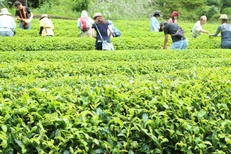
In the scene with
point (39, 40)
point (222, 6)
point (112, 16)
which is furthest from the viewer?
point (222, 6)

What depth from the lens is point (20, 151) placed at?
8.84ft

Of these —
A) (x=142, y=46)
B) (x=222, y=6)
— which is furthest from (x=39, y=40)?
(x=222, y=6)

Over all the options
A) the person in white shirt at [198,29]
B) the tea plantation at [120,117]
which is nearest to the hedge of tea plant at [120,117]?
the tea plantation at [120,117]

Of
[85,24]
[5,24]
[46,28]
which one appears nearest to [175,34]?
[85,24]

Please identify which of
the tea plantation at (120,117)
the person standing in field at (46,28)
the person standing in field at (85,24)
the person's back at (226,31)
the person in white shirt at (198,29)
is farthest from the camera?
the person in white shirt at (198,29)

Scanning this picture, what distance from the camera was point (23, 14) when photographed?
13.1m

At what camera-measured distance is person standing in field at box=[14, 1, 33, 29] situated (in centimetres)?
1285

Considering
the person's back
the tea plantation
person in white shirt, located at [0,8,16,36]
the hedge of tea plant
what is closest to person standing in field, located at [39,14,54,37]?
person in white shirt, located at [0,8,16,36]

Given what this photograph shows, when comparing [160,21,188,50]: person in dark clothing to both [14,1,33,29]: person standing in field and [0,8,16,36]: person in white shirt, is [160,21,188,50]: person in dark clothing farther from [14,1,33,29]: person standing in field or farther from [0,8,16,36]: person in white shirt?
[14,1,33,29]: person standing in field

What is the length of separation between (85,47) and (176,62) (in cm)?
373

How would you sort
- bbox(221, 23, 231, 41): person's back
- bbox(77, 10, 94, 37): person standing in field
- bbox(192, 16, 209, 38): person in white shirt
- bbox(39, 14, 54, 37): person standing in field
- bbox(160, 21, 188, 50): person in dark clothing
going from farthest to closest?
bbox(192, 16, 209, 38): person in white shirt → bbox(77, 10, 94, 37): person standing in field → bbox(39, 14, 54, 37): person standing in field → bbox(221, 23, 231, 41): person's back → bbox(160, 21, 188, 50): person in dark clothing

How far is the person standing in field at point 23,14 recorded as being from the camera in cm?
1285

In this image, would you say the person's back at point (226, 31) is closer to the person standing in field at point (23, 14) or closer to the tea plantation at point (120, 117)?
the person standing in field at point (23, 14)

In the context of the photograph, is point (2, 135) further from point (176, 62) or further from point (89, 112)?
point (176, 62)
